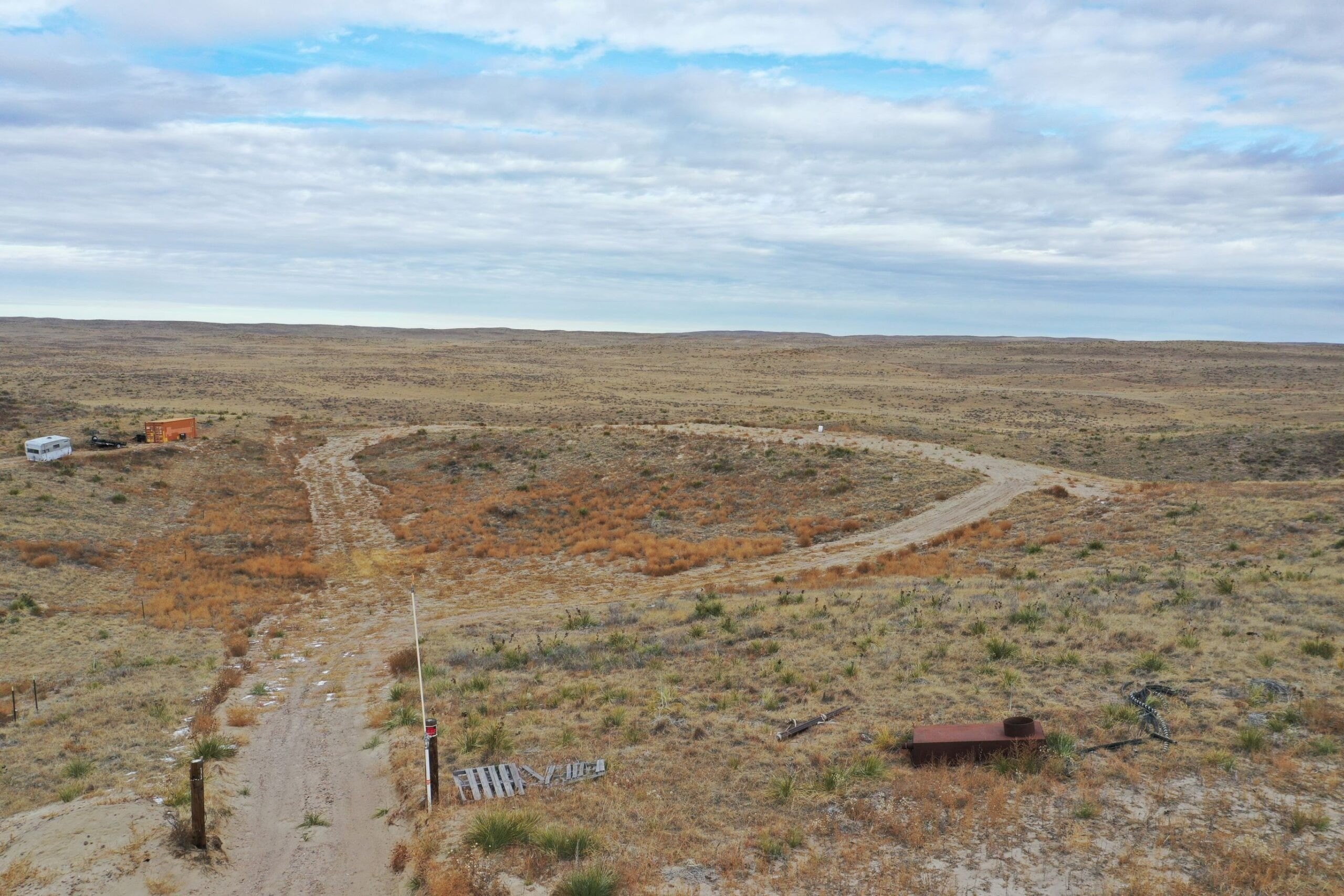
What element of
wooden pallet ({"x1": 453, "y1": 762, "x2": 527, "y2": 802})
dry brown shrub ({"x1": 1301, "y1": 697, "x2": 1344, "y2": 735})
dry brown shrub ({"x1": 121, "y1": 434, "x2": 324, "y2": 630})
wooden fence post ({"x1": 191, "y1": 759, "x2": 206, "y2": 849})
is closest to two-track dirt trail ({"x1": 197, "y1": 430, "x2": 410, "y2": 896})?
wooden fence post ({"x1": 191, "y1": 759, "x2": 206, "y2": 849})

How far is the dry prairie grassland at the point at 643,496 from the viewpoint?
30531 millimetres

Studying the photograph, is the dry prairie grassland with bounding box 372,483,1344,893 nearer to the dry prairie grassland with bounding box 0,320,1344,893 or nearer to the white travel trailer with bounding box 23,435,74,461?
the dry prairie grassland with bounding box 0,320,1344,893

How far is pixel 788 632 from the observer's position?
17.3m

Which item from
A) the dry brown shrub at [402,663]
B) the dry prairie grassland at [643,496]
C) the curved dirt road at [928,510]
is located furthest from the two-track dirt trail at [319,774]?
the curved dirt road at [928,510]

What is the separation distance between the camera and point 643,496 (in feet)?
122

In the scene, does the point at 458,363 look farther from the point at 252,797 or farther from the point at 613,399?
the point at 252,797

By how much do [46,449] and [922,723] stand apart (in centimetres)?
3983

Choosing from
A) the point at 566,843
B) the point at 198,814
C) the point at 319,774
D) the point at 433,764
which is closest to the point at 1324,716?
the point at 566,843

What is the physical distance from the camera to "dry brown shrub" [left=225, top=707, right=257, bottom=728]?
14.5 metres

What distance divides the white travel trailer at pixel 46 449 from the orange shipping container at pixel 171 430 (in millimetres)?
6383

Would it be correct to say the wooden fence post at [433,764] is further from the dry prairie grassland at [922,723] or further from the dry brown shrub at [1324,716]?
the dry brown shrub at [1324,716]

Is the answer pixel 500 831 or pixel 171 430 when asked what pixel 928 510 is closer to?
pixel 500 831

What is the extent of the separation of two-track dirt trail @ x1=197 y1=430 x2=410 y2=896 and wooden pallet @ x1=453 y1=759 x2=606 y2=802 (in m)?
0.99

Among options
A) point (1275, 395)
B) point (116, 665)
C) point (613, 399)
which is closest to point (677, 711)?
point (116, 665)
